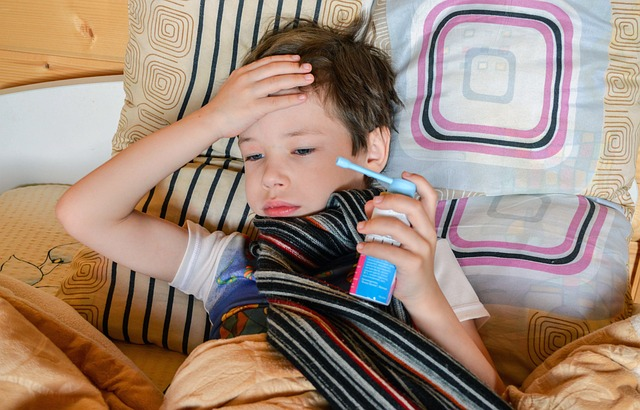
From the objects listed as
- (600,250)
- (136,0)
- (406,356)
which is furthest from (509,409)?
(136,0)

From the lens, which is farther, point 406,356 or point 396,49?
point 396,49

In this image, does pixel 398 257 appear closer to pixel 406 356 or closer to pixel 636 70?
pixel 406 356

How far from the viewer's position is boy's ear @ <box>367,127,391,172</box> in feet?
3.52

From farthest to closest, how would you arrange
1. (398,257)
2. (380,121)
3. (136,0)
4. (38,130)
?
1. (38,130)
2. (136,0)
3. (380,121)
4. (398,257)

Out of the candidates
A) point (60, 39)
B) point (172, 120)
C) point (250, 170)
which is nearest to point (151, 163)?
point (250, 170)

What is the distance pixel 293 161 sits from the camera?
3.11 ft

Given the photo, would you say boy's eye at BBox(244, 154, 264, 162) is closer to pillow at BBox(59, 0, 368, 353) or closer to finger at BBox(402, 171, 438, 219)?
pillow at BBox(59, 0, 368, 353)

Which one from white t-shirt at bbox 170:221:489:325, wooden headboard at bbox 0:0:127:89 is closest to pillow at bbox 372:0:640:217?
white t-shirt at bbox 170:221:489:325

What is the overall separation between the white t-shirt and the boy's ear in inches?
6.1

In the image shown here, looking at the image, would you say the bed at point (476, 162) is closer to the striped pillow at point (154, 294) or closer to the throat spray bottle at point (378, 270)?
the striped pillow at point (154, 294)

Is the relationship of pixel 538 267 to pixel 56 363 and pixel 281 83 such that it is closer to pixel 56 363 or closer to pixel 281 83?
pixel 281 83

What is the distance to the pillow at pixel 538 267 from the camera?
3.30ft

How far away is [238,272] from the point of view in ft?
3.27

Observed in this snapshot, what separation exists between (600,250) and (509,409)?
0.39 meters
